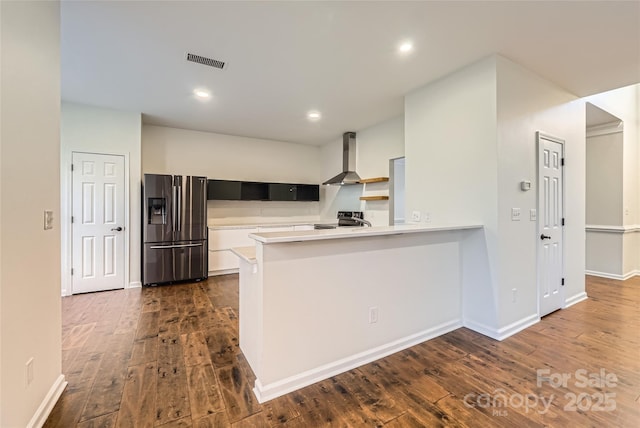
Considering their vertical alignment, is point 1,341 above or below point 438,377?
above

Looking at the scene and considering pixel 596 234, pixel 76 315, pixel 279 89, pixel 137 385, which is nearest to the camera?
pixel 137 385

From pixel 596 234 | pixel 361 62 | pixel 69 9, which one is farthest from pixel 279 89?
pixel 596 234

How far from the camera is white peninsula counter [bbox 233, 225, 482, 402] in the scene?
1.83 metres

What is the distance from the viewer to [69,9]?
2.01 metres

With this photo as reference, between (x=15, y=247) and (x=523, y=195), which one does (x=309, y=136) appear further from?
(x=15, y=247)

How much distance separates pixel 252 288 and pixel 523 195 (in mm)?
2865

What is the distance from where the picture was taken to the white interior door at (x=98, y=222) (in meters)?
4.00

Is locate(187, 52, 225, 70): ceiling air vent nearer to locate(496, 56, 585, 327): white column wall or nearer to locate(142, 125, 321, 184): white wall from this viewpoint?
locate(496, 56, 585, 327): white column wall

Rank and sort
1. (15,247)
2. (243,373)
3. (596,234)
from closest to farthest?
1. (15,247)
2. (243,373)
3. (596,234)

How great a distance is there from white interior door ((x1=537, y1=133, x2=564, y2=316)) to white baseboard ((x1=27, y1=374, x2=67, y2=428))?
4304 millimetres

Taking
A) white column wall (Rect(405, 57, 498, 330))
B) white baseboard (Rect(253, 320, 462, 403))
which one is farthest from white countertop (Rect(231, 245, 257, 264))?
white column wall (Rect(405, 57, 498, 330))

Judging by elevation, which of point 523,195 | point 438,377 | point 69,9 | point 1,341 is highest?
point 69,9

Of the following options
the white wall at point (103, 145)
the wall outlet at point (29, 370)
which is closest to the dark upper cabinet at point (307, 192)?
the white wall at point (103, 145)

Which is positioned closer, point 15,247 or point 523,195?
point 15,247
